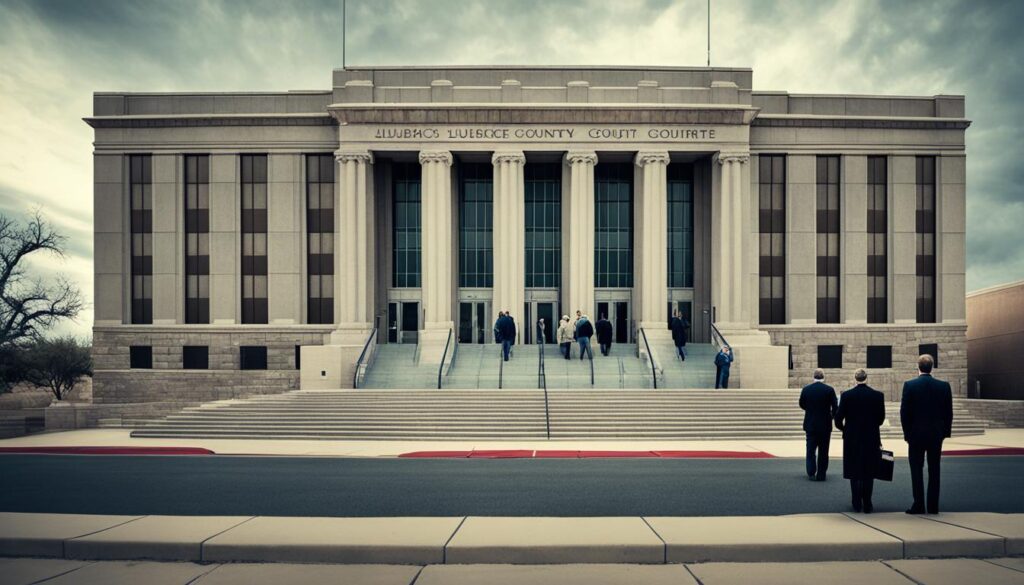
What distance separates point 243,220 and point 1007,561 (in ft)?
112

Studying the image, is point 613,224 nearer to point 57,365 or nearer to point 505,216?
point 505,216

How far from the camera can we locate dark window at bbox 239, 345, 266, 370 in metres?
34.4

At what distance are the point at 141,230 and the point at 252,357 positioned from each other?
8.53 metres

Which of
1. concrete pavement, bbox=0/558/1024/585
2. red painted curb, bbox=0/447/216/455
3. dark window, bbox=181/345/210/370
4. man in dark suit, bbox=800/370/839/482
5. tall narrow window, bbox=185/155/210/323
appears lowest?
red painted curb, bbox=0/447/216/455

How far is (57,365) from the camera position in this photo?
166 ft

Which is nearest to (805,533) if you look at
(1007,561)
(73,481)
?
(1007,561)

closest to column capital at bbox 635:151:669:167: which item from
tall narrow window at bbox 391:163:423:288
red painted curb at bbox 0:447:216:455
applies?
tall narrow window at bbox 391:163:423:288

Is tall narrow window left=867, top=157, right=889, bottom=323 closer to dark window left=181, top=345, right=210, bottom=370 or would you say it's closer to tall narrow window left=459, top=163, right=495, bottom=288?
tall narrow window left=459, top=163, right=495, bottom=288

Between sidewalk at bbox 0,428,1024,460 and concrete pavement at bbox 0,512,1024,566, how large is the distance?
8090 millimetres

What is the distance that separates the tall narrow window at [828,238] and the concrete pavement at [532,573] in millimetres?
29808

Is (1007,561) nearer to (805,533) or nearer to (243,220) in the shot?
(805,533)

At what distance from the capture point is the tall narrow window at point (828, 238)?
34906 millimetres

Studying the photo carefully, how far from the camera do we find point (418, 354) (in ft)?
102

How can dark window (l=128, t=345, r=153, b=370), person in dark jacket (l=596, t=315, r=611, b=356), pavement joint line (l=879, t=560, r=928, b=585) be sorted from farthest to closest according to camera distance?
dark window (l=128, t=345, r=153, b=370) < person in dark jacket (l=596, t=315, r=611, b=356) < pavement joint line (l=879, t=560, r=928, b=585)
